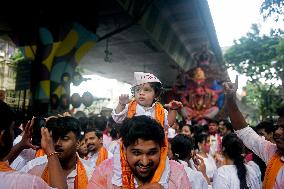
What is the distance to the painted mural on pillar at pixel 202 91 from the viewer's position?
45.9 ft

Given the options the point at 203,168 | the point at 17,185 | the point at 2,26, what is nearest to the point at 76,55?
the point at 2,26

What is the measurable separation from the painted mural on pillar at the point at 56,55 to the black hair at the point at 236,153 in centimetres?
718

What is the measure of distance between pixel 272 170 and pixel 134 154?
4.99 ft

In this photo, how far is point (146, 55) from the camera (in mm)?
16047

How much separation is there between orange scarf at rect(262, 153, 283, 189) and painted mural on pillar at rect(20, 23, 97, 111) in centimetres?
787

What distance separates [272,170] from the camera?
2.90 meters

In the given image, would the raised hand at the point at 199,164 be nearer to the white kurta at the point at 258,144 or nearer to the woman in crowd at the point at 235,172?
the woman in crowd at the point at 235,172

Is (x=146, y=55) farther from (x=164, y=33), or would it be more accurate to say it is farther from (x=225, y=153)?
(x=225, y=153)

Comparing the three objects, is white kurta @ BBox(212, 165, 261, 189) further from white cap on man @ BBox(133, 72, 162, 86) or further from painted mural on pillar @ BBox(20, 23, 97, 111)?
painted mural on pillar @ BBox(20, 23, 97, 111)

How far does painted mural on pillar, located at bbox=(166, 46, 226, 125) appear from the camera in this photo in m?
14.0

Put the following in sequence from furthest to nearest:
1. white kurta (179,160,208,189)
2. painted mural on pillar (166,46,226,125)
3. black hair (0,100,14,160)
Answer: painted mural on pillar (166,46,226,125) → white kurta (179,160,208,189) → black hair (0,100,14,160)

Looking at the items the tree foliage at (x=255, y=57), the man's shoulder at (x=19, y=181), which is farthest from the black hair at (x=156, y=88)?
the tree foliage at (x=255, y=57)

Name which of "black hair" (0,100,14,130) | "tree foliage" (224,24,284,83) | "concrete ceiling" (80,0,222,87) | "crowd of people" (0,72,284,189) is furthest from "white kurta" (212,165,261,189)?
"tree foliage" (224,24,284,83)

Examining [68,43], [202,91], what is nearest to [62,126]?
[68,43]
